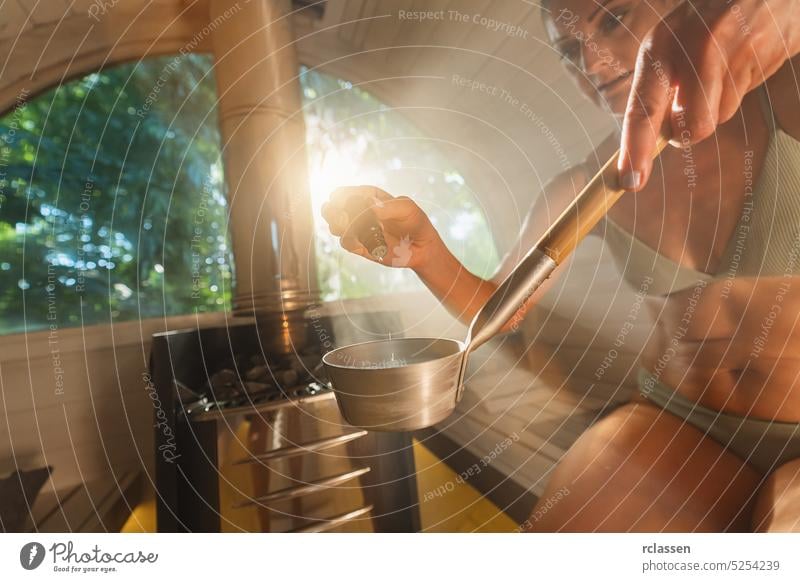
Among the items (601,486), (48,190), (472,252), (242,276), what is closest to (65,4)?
Answer: (48,190)

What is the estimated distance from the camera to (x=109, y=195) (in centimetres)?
48

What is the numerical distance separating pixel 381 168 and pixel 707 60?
0.27 meters

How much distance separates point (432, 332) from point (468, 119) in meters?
0.20

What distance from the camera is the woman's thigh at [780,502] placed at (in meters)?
0.32

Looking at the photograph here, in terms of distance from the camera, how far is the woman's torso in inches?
13.4

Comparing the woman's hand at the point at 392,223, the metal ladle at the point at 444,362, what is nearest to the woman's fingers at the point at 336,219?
the woman's hand at the point at 392,223

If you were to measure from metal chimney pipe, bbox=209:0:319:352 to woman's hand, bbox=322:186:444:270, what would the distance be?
0.05 metres

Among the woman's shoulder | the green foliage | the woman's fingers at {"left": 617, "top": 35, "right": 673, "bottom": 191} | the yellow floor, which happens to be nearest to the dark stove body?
the yellow floor

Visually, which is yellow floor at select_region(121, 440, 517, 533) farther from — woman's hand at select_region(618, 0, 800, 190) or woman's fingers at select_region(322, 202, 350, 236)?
woman's hand at select_region(618, 0, 800, 190)

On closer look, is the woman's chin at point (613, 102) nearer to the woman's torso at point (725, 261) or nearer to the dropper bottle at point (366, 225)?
the woman's torso at point (725, 261)

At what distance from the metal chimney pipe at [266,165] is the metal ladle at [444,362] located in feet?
0.39

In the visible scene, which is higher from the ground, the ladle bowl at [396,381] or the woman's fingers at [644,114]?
the woman's fingers at [644,114]

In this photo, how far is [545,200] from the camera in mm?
363
